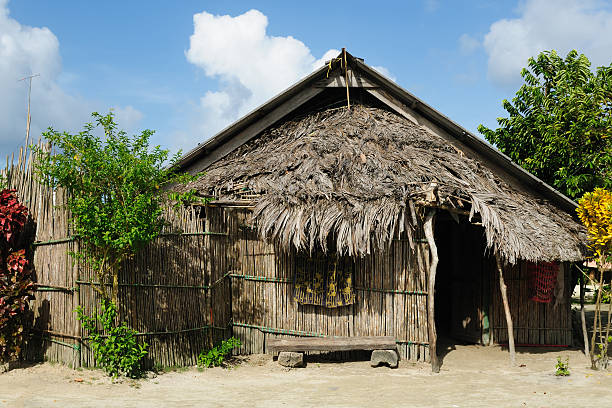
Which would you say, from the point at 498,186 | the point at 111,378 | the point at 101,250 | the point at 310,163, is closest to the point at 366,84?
the point at 310,163

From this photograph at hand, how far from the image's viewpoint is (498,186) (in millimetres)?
9680

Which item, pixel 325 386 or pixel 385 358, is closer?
pixel 325 386

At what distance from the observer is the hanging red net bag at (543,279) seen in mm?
9258

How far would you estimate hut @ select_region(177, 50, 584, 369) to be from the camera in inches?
316

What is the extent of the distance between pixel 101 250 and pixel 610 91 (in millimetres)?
10798

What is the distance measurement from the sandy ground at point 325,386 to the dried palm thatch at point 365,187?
1769 mm

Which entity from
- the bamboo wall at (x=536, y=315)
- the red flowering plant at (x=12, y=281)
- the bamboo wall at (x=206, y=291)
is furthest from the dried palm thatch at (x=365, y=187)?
the red flowering plant at (x=12, y=281)

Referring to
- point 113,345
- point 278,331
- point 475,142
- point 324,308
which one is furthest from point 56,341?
point 475,142

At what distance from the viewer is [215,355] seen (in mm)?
8234

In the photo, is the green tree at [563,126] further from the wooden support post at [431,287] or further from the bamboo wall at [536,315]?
the wooden support post at [431,287]

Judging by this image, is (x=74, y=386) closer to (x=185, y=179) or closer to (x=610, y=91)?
(x=185, y=179)

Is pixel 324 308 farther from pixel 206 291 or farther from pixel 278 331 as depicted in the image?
pixel 206 291

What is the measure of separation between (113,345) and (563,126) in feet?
32.0

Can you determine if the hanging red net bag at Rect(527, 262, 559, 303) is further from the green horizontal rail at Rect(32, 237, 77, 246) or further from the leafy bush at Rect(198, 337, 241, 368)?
the green horizontal rail at Rect(32, 237, 77, 246)
